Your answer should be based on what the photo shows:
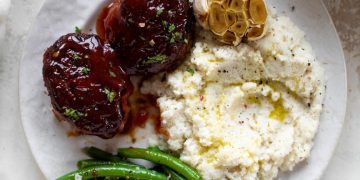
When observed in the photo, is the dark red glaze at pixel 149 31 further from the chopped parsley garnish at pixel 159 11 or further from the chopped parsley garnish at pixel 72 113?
the chopped parsley garnish at pixel 72 113

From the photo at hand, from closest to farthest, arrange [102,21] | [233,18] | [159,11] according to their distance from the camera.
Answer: [159,11] < [233,18] < [102,21]

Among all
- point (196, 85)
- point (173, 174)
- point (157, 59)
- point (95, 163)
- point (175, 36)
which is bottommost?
point (173, 174)

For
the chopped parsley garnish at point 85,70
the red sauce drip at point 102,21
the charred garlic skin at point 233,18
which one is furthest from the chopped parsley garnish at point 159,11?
the chopped parsley garnish at point 85,70

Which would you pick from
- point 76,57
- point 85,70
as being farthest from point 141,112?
point 76,57

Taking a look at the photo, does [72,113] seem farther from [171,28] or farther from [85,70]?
[171,28]

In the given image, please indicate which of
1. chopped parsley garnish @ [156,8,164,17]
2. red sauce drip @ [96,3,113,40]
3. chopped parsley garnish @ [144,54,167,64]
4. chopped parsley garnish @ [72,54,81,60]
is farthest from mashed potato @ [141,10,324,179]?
chopped parsley garnish @ [72,54,81,60]
